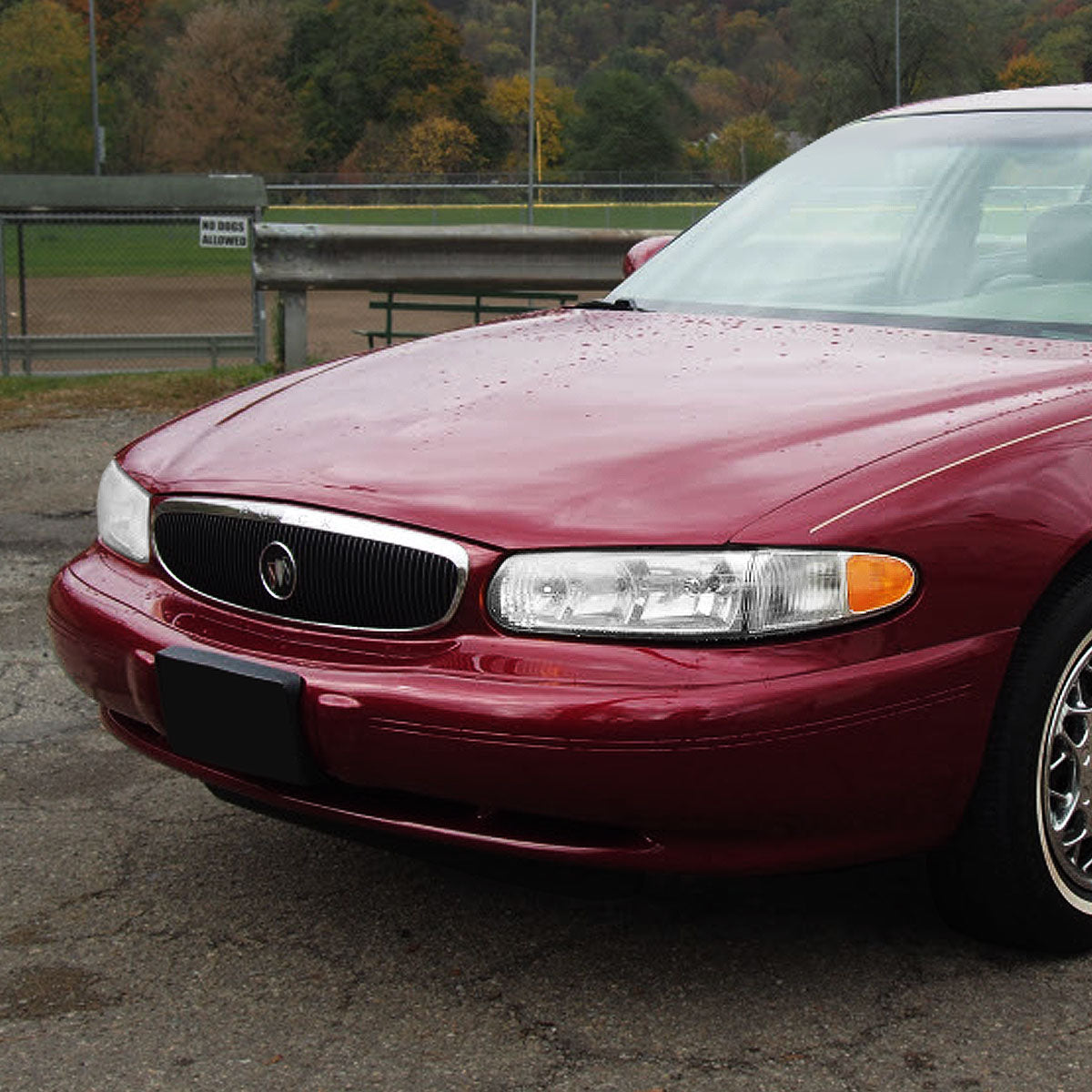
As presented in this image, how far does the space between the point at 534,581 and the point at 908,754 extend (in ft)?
1.98

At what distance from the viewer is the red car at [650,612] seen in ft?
8.70

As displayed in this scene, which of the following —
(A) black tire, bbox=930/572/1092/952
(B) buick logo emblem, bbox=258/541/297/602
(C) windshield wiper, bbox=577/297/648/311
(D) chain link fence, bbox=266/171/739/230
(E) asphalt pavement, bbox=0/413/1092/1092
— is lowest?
(D) chain link fence, bbox=266/171/739/230

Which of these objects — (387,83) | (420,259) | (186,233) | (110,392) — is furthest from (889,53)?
(110,392)

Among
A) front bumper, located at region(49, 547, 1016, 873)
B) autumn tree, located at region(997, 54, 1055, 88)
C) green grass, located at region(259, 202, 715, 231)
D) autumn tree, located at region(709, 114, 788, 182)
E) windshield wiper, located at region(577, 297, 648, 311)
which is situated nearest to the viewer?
front bumper, located at region(49, 547, 1016, 873)

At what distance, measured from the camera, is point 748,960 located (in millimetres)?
3055

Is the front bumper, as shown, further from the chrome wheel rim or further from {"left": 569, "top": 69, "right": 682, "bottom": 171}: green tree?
{"left": 569, "top": 69, "right": 682, "bottom": 171}: green tree

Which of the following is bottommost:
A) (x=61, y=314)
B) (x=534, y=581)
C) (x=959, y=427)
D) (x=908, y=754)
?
(x=61, y=314)

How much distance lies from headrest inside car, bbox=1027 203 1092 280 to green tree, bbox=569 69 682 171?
75.6 meters

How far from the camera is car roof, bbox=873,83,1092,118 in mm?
4199

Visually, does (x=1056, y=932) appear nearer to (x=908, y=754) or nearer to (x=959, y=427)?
(x=908, y=754)

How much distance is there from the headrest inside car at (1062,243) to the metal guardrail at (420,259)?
6.14 m

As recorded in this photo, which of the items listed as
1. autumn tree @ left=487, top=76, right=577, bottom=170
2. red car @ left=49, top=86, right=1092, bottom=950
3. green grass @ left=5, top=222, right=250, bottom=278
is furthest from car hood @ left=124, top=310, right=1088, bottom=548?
autumn tree @ left=487, top=76, right=577, bottom=170

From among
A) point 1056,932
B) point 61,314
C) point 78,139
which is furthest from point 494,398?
point 78,139

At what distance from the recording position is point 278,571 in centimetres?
296
